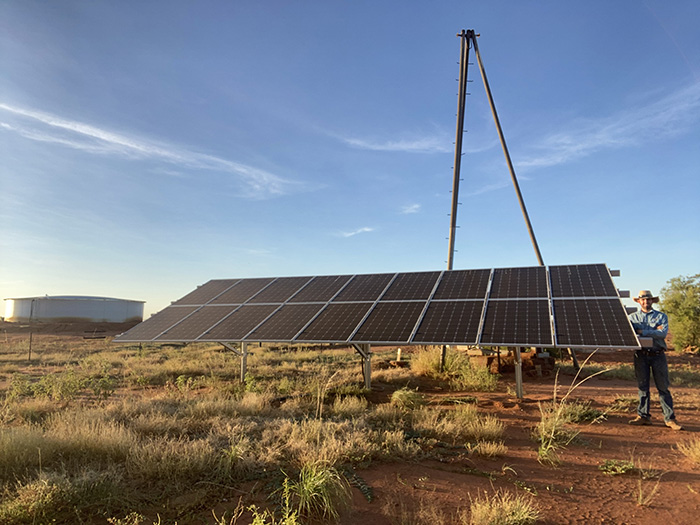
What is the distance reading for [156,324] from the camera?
16.2 meters

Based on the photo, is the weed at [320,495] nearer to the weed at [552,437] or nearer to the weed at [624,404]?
the weed at [552,437]

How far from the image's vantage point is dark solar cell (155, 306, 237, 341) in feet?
46.6

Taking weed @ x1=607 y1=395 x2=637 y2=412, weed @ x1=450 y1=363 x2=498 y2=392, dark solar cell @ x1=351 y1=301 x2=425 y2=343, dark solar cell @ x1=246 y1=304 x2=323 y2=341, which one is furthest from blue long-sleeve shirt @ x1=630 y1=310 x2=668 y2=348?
dark solar cell @ x1=246 y1=304 x2=323 y2=341

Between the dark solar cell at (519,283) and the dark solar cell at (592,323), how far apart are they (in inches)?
39.9

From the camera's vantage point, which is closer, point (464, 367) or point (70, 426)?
point (70, 426)

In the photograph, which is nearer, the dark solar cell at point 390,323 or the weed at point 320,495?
the weed at point 320,495

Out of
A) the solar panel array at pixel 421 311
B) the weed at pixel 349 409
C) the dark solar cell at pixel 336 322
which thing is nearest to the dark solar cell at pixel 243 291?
the solar panel array at pixel 421 311

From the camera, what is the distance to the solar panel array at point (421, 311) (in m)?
11.0

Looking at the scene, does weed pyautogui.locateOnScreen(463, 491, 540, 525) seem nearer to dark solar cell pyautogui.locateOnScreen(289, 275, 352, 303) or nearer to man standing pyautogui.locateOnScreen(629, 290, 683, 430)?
man standing pyautogui.locateOnScreen(629, 290, 683, 430)

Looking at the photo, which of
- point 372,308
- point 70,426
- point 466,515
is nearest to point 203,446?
point 70,426

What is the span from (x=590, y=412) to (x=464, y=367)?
6.08 meters

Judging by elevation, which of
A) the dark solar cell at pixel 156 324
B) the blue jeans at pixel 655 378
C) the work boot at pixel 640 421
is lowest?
the work boot at pixel 640 421

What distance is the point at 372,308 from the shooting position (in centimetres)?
1403

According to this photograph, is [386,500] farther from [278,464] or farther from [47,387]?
[47,387]
